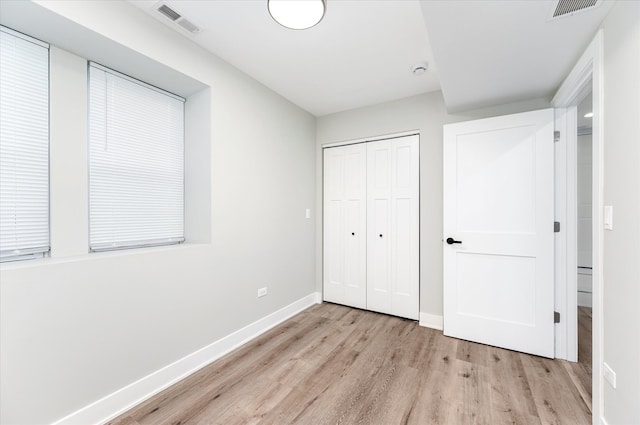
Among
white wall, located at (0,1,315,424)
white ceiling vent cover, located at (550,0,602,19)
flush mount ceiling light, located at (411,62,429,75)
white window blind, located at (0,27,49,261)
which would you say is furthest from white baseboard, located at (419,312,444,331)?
white window blind, located at (0,27,49,261)

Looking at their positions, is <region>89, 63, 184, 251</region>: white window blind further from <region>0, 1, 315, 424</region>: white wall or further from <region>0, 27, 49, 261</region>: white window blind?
<region>0, 27, 49, 261</region>: white window blind

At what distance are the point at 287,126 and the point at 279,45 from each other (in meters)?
1.10

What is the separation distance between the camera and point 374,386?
193 cm

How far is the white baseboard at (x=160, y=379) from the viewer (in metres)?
1.58

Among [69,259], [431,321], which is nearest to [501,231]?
[431,321]

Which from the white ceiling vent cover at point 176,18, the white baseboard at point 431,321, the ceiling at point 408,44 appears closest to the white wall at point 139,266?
the white ceiling vent cover at point 176,18

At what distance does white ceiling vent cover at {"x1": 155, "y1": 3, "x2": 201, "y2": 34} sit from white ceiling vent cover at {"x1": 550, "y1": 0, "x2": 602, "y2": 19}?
224cm

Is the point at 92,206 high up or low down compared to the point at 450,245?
A: up

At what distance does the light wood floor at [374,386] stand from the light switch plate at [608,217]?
1195 mm

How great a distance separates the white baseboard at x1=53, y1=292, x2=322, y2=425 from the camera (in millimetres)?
1577

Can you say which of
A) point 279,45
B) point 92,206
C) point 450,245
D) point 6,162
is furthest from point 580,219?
point 6,162

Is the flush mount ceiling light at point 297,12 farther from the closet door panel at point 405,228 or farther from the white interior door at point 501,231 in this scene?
the closet door panel at point 405,228

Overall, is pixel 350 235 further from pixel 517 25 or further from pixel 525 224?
pixel 517 25

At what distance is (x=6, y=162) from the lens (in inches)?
60.0
